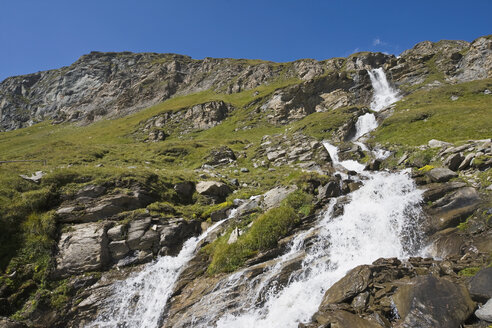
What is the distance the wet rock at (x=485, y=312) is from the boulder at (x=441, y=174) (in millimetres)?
10518

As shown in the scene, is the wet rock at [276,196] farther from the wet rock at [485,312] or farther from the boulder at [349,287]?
the wet rock at [485,312]

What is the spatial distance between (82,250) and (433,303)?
19306mm

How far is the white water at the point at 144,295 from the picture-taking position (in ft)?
46.0

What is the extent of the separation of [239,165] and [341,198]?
2221cm

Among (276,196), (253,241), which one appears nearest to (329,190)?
(276,196)

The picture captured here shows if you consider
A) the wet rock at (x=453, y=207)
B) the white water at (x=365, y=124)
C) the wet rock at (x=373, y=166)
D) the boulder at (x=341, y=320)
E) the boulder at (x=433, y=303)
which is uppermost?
the white water at (x=365, y=124)

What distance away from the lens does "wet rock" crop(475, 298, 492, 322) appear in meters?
7.23

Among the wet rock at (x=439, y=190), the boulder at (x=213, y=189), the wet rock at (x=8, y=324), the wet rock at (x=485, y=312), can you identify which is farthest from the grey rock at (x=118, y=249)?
the wet rock at (x=439, y=190)

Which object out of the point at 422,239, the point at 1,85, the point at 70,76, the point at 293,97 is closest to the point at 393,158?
the point at 422,239

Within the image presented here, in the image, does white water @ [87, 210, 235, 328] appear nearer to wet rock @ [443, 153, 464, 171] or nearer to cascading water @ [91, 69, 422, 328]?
cascading water @ [91, 69, 422, 328]

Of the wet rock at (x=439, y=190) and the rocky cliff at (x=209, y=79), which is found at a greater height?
the rocky cliff at (x=209, y=79)

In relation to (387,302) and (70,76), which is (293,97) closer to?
(387,302)

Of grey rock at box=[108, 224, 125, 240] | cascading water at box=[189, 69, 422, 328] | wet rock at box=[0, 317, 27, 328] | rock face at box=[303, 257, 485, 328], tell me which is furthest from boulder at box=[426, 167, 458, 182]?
wet rock at box=[0, 317, 27, 328]

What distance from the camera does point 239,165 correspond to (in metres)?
38.9
